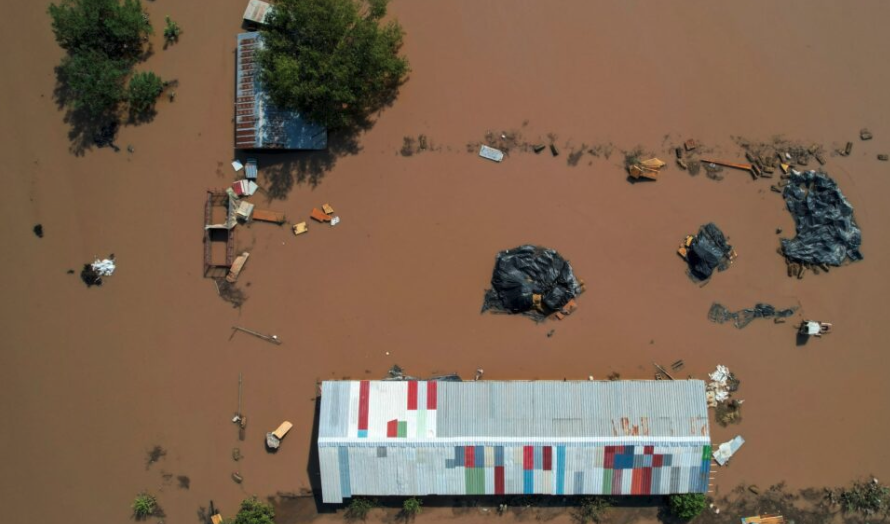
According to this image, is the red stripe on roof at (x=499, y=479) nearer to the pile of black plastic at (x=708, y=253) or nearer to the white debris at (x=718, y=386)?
the white debris at (x=718, y=386)

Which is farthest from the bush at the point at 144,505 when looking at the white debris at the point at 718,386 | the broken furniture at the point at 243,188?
the white debris at the point at 718,386

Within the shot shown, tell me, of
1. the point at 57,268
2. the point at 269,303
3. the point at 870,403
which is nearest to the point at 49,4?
the point at 57,268

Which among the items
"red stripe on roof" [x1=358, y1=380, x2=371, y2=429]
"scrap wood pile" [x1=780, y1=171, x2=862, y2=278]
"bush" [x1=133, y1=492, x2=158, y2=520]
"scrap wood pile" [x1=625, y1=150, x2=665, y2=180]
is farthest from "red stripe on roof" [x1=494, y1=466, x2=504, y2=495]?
"scrap wood pile" [x1=780, y1=171, x2=862, y2=278]

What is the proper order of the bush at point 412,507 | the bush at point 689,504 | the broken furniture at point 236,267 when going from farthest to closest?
the broken furniture at point 236,267, the bush at point 412,507, the bush at point 689,504

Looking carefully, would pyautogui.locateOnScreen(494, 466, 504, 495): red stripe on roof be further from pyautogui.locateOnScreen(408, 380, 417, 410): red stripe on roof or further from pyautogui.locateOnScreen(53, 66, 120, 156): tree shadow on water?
pyautogui.locateOnScreen(53, 66, 120, 156): tree shadow on water

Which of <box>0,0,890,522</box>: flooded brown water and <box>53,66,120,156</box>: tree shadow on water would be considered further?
<box>53,66,120,156</box>: tree shadow on water

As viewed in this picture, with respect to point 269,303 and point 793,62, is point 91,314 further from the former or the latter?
point 793,62
